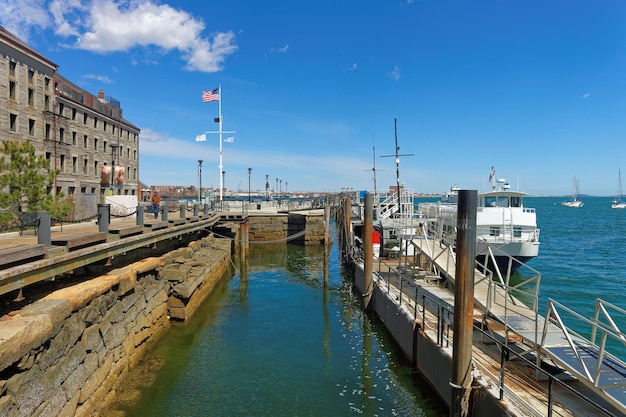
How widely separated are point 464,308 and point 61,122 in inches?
1587

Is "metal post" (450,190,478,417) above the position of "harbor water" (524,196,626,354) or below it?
above

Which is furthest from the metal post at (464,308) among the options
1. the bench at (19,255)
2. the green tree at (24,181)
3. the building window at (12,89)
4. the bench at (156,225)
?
the building window at (12,89)

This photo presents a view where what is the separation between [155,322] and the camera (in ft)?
48.4

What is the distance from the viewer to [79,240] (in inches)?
420

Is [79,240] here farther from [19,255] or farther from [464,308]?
[464,308]

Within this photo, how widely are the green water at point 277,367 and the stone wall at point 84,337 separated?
0.75 meters

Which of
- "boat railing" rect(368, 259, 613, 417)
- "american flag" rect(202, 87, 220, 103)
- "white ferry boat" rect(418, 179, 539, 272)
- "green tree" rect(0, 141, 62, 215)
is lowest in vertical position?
"boat railing" rect(368, 259, 613, 417)

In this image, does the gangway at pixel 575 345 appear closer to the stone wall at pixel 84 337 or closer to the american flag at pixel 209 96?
the stone wall at pixel 84 337

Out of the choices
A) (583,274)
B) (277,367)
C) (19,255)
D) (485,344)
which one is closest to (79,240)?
(19,255)

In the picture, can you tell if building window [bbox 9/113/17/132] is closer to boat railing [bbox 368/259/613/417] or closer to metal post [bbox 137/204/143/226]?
metal post [bbox 137/204/143/226]

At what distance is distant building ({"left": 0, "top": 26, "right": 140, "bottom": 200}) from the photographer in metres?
30.2

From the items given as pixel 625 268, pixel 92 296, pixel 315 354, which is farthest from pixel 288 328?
pixel 625 268

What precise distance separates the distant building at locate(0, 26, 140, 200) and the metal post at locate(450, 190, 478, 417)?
795 inches

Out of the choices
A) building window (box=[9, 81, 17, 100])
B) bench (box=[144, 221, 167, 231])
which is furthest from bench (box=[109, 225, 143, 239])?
building window (box=[9, 81, 17, 100])
